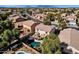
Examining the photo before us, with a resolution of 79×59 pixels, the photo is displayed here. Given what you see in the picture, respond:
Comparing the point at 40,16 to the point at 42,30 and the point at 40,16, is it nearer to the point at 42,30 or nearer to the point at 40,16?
the point at 40,16

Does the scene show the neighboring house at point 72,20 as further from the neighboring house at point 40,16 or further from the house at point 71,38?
the neighboring house at point 40,16

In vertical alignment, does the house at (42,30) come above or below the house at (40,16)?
below

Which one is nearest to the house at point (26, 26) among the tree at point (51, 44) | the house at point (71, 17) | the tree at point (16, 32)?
the tree at point (16, 32)

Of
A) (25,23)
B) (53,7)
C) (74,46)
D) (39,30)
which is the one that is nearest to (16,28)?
(25,23)

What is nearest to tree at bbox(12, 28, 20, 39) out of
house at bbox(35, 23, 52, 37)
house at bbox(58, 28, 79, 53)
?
house at bbox(35, 23, 52, 37)

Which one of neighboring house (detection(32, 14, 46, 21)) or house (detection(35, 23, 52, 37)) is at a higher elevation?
neighboring house (detection(32, 14, 46, 21))

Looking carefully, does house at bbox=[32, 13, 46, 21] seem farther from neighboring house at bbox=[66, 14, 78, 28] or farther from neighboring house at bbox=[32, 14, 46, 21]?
neighboring house at bbox=[66, 14, 78, 28]

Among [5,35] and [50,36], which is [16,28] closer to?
[5,35]
